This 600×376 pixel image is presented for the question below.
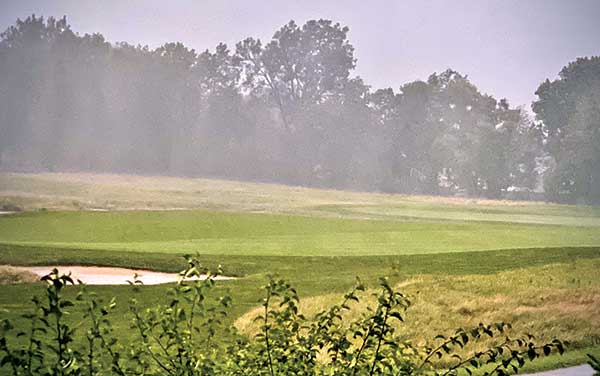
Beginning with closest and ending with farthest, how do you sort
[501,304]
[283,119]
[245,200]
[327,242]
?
[501,304]
[283,119]
[245,200]
[327,242]

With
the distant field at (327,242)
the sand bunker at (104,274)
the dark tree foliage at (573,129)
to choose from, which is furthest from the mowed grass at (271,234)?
the dark tree foliage at (573,129)

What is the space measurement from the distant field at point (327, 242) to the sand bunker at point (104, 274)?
55 millimetres

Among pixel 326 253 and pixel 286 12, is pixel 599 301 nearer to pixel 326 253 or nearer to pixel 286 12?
pixel 326 253

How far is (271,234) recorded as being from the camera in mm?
6074

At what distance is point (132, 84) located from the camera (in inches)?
210

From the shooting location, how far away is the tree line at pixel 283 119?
511 centimetres

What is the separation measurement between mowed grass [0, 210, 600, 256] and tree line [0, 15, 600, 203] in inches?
14.4

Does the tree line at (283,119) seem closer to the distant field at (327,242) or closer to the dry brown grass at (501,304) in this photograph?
the distant field at (327,242)

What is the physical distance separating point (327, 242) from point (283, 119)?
3.32ft

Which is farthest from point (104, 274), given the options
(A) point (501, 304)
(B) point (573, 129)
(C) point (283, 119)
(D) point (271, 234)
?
(B) point (573, 129)

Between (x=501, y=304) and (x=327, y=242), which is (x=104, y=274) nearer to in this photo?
(x=327, y=242)

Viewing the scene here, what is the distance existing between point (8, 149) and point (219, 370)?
215 centimetres

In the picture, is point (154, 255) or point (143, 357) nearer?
point (143, 357)

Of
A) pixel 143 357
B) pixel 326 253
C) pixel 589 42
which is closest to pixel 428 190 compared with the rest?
pixel 326 253
